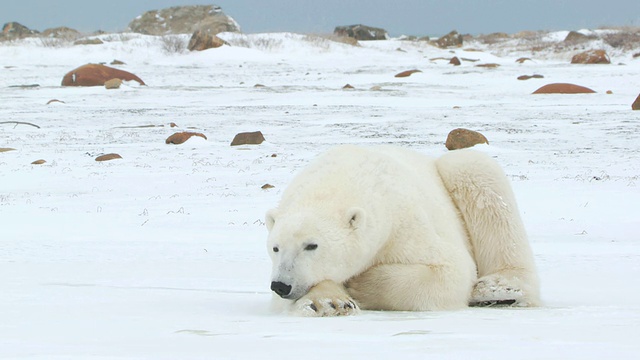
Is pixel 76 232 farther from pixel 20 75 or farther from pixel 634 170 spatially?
pixel 20 75

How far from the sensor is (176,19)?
46.8 m

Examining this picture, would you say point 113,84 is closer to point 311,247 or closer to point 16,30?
point 311,247

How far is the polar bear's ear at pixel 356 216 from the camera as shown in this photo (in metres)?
3.56

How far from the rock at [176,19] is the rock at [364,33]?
703cm

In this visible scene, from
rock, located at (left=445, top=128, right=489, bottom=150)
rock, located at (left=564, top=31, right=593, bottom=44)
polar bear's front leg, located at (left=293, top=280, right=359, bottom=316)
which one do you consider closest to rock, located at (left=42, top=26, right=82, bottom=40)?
rock, located at (left=564, top=31, right=593, bottom=44)

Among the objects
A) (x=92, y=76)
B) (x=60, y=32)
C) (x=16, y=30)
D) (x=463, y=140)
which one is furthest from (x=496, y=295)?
(x=16, y=30)

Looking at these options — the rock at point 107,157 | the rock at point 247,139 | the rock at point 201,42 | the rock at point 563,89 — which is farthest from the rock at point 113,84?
the rock at point 107,157

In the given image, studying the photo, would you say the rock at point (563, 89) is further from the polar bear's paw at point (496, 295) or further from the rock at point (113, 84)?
the polar bear's paw at point (496, 295)

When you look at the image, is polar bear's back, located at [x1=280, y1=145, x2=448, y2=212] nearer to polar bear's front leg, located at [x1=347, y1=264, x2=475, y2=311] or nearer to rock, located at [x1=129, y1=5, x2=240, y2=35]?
polar bear's front leg, located at [x1=347, y1=264, x2=475, y2=311]

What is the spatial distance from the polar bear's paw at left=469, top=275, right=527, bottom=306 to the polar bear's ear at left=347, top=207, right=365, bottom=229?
0.71 metres

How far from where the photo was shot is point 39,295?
11.7ft

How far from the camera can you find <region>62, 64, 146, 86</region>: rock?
2236cm

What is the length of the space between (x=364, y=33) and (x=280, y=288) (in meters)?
45.5

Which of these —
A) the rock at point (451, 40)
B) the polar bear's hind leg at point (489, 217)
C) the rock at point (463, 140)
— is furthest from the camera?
the rock at point (451, 40)
